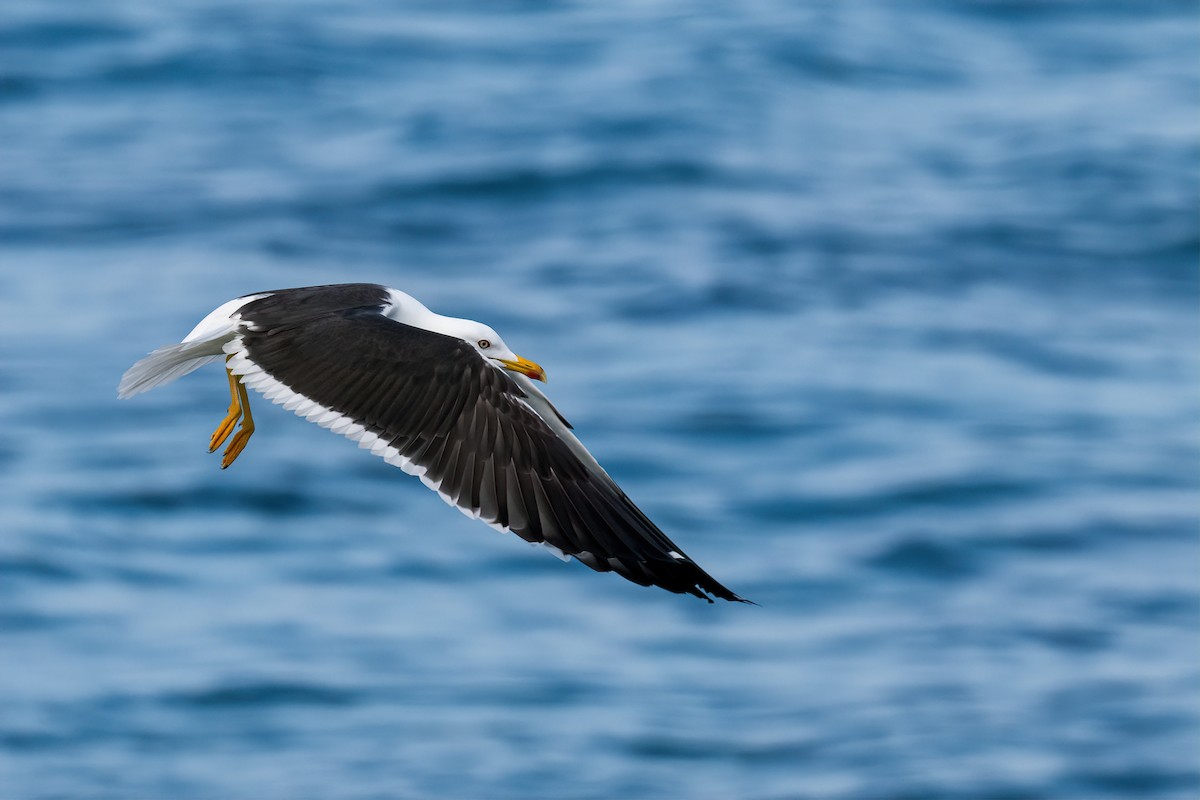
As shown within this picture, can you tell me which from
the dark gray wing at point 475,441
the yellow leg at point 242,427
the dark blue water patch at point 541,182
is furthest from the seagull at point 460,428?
the dark blue water patch at point 541,182

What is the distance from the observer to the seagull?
8531mm

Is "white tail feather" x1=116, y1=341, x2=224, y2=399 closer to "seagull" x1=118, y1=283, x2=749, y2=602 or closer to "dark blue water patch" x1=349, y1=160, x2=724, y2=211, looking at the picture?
"seagull" x1=118, y1=283, x2=749, y2=602

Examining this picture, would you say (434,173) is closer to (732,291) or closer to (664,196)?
(664,196)

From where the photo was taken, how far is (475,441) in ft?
28.5

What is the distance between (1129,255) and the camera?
3334cm

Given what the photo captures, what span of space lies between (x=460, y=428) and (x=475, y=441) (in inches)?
3.3

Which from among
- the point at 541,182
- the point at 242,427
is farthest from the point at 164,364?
the point at 541,182

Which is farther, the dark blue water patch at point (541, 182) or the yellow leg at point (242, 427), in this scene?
the dark blue water patch at point (541, 182)

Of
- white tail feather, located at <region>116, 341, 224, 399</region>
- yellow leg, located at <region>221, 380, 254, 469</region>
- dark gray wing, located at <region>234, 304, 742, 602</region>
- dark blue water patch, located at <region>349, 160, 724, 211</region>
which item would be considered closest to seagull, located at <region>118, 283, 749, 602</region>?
dark gray wing, located at <region>234, 304, 742, 602</region>

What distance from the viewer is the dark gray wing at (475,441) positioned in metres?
8.53

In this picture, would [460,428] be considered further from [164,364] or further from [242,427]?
[164,364]

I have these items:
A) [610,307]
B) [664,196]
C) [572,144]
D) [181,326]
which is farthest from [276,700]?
[572,144]

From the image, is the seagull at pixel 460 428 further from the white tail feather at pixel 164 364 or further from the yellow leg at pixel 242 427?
the yellow leg at pixel 242 427

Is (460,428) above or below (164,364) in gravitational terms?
below
